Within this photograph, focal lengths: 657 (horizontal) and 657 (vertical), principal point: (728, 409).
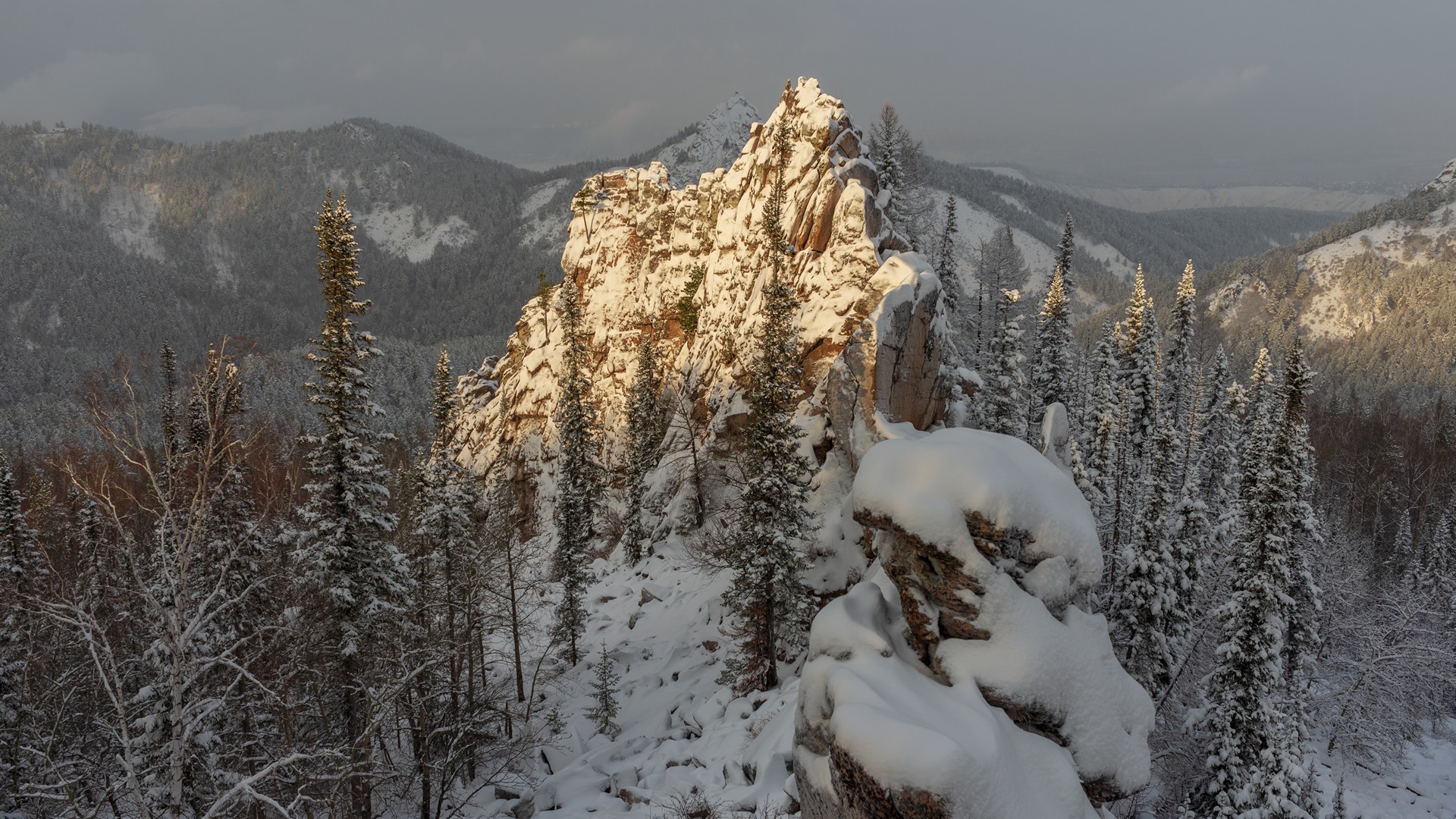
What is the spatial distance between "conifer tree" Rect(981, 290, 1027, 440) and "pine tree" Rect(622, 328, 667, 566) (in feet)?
69.7

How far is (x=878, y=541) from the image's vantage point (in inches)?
583

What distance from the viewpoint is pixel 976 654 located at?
12562 millimetres

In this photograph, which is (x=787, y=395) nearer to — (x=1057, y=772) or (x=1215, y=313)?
(x=1057, y=772)

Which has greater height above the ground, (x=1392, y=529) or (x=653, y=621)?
(x=653, y=621)

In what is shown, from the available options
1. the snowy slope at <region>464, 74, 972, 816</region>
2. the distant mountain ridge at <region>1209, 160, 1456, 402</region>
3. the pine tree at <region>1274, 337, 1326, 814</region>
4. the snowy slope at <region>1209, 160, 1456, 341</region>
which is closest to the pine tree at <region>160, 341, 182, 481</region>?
the snowy slope at <region>464, 74, 972, 816</region>

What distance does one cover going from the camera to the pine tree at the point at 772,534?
22938 millimetres

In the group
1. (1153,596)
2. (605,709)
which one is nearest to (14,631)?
(605,709)

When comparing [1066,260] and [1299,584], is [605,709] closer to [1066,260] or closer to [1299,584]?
[1299,584]

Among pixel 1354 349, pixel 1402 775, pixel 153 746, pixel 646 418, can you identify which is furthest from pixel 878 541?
pixel 1354 349

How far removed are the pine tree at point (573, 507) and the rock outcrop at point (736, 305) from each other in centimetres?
608

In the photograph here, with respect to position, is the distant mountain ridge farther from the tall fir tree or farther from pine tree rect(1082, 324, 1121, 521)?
the tall fir tree

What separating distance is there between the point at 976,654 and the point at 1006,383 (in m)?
26.0

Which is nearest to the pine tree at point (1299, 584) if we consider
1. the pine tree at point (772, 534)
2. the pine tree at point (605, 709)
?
the pine tree at point (772, 534)

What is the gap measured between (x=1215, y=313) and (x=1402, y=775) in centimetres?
20800
